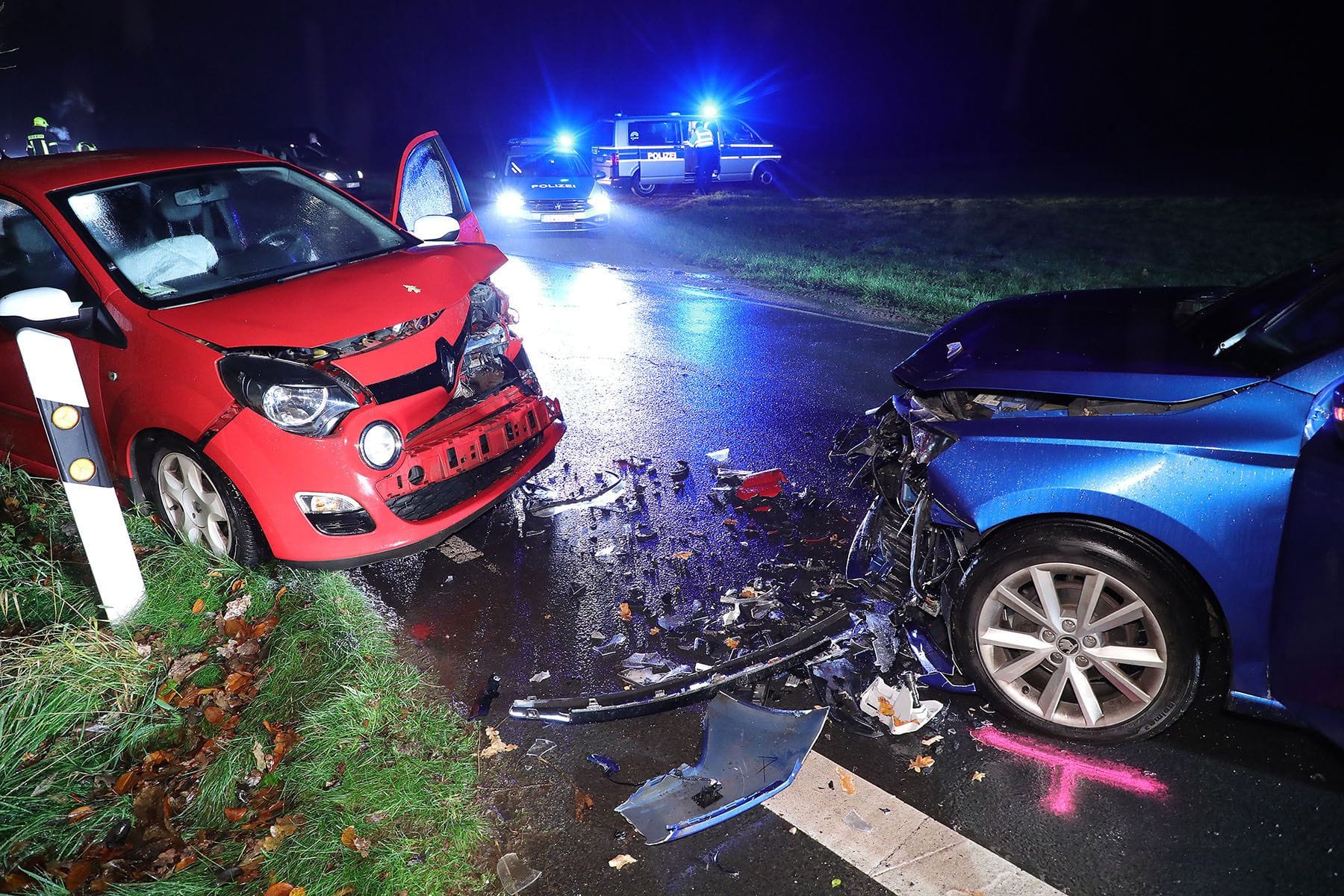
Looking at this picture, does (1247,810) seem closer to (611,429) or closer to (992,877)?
(992,877)

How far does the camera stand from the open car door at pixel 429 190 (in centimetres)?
598

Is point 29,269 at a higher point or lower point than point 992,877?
higher

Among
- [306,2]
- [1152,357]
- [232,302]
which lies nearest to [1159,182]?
[1152,357]

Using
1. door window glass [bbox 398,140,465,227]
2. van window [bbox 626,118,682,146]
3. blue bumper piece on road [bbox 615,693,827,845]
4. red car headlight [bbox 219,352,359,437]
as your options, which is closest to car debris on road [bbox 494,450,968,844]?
blue bumper piece on road [bbox 615,693,827,845]

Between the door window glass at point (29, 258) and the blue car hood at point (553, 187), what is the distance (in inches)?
503

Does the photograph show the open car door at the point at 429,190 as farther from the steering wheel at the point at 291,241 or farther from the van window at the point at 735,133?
the van window at the point at 735,133

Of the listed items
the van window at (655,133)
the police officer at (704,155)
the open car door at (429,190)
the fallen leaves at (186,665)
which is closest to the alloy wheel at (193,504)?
the fallen leaves at (186,665)

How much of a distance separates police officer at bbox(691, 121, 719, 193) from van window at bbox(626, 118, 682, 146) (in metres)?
0.52

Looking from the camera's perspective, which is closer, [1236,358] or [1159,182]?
[1236,358]

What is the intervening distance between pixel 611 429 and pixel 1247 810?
4225 mm

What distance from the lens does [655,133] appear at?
70.2ft

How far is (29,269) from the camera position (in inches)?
171

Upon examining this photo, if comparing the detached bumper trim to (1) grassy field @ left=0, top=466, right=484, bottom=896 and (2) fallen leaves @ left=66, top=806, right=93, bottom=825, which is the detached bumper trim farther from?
(2) fallen leaves @ left=66, top=806, right=93, bottom=825

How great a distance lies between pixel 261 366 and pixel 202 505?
2.72ft
